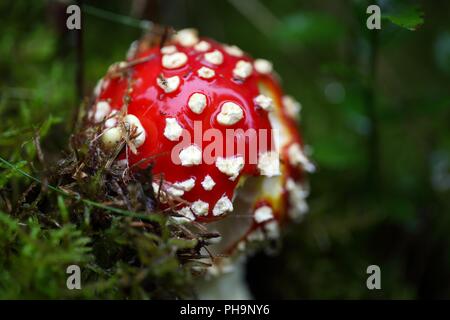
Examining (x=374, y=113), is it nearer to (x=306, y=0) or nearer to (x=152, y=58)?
(x=152, y=58)

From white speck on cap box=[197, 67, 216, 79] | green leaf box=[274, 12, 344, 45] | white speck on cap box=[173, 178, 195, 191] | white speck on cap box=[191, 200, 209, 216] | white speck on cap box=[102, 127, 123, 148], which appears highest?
green leaf box=[274, 12, 344, 45]

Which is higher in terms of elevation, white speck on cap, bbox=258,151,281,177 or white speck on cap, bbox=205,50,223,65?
white speck on cap, bbox=205,50,223,65

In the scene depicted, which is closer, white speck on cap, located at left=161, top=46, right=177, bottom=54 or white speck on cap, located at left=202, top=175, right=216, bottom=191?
white speck on cap, located at left=202, top=175, right=216, bottom=191

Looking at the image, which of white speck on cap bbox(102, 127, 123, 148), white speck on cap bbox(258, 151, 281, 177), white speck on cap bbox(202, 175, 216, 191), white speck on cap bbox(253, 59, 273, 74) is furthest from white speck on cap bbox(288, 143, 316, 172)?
white speck on cap bbox(102, 127, 123, 148)

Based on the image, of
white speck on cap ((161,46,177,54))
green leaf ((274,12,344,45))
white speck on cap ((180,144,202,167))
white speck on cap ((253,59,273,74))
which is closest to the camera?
white speck on cap ((180,144,202,167))

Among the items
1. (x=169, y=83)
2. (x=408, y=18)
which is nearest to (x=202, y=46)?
(x=169, y=83)

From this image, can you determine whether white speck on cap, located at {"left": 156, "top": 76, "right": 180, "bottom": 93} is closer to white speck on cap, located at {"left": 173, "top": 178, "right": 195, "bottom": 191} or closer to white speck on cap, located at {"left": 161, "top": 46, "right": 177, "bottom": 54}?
white speck on cap, located at {"left": 161, "top": 46, "right": 177, "bottom": 54}
